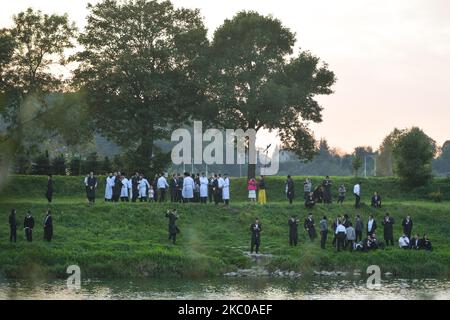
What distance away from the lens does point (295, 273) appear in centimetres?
4197

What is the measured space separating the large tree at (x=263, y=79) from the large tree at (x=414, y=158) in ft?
22.4

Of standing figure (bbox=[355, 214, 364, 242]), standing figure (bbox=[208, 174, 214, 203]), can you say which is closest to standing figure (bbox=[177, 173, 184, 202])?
standing figure (bbox=[208, 174, 214, 203])

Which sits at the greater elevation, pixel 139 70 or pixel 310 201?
pixel 139 70

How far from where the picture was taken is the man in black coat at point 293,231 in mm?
45031

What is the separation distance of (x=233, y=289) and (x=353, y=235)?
10.1 m

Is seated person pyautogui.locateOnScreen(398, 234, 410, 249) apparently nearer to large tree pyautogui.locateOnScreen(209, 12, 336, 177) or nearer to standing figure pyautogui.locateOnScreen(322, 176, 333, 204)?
standing figure pyautogui.locateOnScreen(322, 176, 333, 204)

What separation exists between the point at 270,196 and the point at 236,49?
1117cm

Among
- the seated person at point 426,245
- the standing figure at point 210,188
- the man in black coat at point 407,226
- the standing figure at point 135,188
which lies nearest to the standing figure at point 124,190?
the standing figure at point 135,188

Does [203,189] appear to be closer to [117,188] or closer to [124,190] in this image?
[124,190]

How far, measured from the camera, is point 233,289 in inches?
1436

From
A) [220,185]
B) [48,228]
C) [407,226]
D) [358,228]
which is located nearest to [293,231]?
[358,228]

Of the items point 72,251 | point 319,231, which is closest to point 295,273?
point 319,231

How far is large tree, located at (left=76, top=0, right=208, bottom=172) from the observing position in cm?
6100
